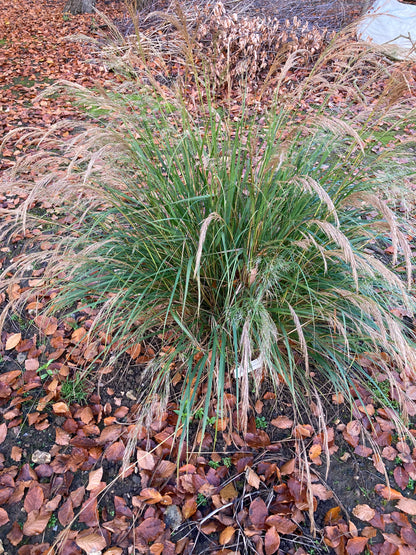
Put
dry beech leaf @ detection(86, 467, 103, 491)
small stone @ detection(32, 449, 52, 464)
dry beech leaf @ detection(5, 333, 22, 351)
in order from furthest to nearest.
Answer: dry beech leaf @ detection(5, 333, 22, 351) → small stone @ detection(32, 449, 52, 464) → dry beech leaf @ detection(86, 467, 103, 491)

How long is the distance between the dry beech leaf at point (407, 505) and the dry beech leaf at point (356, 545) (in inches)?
9.6

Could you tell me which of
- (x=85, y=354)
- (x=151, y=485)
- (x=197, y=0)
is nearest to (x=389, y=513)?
(x=151, y=485)

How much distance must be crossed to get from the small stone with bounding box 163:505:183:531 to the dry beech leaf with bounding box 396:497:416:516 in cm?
98

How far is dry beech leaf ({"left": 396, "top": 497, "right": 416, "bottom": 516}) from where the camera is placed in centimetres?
170

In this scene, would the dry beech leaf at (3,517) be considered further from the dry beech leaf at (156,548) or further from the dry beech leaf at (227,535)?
the dry beech leaf at (227,535)

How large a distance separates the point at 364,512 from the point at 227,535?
2.03ft

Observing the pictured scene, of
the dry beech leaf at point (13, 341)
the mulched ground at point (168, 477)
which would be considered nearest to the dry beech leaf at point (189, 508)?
the mulched ground at point (168, 477)

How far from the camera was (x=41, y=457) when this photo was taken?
188cm

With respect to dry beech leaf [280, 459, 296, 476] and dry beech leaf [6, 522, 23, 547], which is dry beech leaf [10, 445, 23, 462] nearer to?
dry beech leaf [6, 522, 23, 547]

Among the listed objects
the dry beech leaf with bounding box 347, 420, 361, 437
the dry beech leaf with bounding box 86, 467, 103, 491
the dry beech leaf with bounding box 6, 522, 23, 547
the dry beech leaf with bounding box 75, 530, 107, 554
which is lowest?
the dry beech leaf with bounding box 6, 522, 23, 547

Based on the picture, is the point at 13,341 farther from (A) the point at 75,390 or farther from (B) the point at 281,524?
(B) the point at 281,524

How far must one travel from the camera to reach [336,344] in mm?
2057

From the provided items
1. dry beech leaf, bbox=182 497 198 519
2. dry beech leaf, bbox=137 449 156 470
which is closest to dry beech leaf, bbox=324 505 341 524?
dry beech leaf, bbox=182 497 198 519

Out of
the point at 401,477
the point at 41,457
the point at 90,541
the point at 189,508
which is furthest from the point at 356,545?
the point at 41,457
